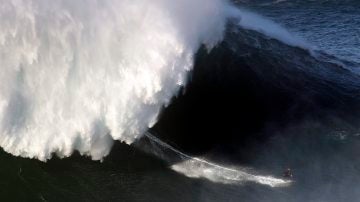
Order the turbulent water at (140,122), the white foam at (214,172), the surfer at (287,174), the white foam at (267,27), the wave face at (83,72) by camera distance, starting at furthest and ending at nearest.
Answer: the white foam at (267,27) < the surfer at (287,174) < the white foam at (214,172) < the turbulent water at (140,122) < the wave face at (83,72)

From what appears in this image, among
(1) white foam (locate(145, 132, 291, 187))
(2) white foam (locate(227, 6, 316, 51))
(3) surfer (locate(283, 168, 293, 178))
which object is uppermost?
(2) white foam (locate(227, 6, 316, 51))

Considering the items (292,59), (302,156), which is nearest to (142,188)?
(302,156)

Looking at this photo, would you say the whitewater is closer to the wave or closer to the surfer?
the wave

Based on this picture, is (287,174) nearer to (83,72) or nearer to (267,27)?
(83,72)

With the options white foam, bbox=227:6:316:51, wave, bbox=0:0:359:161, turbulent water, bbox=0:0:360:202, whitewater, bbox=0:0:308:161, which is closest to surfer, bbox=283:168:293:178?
turbulent water, bbox=0:0:360:202

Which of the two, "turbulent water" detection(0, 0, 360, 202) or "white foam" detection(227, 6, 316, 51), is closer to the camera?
"turbulent water" detection(0, 0, 360, 202)

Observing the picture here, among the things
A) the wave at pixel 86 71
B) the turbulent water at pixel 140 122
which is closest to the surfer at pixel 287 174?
the turbulent water at pixel 140 122

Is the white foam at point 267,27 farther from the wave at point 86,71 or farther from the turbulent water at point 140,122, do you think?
the wave at point 86,71
